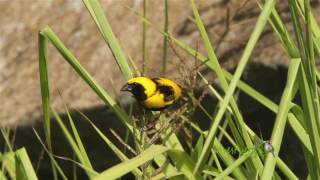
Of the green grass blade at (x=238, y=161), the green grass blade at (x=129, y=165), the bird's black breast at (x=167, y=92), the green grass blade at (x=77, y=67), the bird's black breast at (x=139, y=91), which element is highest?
the green grass blade at (x=77, y=67)

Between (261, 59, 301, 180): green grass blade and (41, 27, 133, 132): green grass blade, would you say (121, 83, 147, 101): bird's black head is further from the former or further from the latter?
(261, 59, 301, 180): green grass blade

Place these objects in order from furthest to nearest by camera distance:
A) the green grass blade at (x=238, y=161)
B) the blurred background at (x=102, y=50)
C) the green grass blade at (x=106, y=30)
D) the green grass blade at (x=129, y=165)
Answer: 1. the blurred background at (x=102, y=50)
2. the green grass blade at (x=106, y=30)
3. the green grass blade at (x=238, y=161)
4. the green grass blade at (x=129, y=165)

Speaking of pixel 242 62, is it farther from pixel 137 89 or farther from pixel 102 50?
pixel 102 50

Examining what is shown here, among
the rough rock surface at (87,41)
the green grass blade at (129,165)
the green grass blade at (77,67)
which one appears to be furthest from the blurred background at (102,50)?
the green grass blade at (129,165)

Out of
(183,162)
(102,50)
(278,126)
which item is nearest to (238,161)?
(278,126)

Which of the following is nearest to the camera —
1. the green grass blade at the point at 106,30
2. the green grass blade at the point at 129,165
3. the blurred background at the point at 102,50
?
the green grass blade at the point at 129,165

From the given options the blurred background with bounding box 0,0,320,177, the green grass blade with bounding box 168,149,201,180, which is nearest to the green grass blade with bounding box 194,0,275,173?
the green grass blade with bounding box 168,149,201,180

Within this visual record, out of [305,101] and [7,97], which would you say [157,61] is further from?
[305,101]

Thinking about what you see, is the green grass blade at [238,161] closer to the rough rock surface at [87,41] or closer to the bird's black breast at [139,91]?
the bird's black breast at [139,91]
